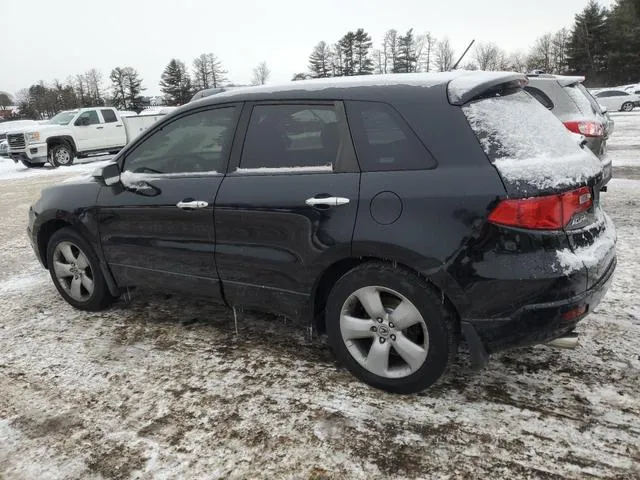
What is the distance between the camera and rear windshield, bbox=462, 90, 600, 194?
7.84ft

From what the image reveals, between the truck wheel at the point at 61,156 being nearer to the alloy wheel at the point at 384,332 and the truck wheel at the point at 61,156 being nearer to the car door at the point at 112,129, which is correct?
the car door at the point at 112,129

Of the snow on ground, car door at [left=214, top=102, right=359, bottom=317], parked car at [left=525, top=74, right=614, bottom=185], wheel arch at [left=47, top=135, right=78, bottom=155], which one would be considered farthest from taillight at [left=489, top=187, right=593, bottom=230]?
wheel arch at [left=47, top=135, right=78, bottom=155]

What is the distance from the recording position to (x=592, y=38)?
207 ft

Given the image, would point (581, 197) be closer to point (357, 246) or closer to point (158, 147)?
point (357, 246)

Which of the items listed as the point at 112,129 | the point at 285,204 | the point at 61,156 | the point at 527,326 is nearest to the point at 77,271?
the point at 285,204

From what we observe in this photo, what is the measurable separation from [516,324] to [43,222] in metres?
3.74

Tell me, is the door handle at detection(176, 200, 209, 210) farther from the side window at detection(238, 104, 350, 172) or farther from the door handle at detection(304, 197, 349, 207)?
the door handle at detection(304, 197, 349, 207)

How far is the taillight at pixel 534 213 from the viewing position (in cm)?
235

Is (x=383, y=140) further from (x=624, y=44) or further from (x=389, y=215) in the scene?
(x=624, y=44)

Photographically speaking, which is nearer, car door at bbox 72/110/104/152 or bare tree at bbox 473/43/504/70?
car door at bbox 72/110/104/152

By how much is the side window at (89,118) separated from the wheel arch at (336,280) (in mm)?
17811

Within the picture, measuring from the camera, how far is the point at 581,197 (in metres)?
2.52

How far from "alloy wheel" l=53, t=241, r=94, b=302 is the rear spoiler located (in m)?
3.07

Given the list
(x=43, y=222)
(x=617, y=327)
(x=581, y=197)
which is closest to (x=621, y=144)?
(x=617, y=327)
